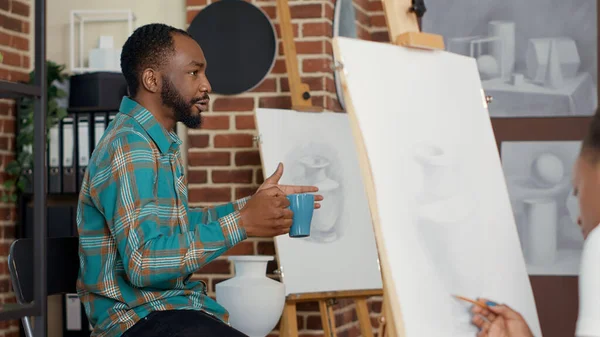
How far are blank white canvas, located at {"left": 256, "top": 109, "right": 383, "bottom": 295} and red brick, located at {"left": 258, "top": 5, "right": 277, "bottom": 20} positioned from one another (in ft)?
1.67

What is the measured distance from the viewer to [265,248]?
3.34m

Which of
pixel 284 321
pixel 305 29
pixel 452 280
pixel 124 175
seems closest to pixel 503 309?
pixel 452 280

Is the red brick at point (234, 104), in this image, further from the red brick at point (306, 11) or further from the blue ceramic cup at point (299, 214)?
the blue ceramic cup at point (299, 214)

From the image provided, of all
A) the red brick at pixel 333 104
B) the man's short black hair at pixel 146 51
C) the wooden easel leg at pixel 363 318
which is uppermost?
the red brick at pixel 333 104

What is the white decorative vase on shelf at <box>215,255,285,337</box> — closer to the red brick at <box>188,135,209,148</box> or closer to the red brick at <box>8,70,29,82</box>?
the red brick at <box>188,135,209,148</box>

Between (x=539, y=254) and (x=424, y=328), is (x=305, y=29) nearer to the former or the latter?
(x=539, y=254)

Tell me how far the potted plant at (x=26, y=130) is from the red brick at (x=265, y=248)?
93 cm

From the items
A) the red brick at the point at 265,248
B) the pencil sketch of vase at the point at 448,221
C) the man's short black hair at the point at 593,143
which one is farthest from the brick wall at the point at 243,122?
the man's short black hair at the point at 593,143

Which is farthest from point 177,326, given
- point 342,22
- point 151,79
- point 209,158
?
point 342,22

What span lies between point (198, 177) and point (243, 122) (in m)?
0.28

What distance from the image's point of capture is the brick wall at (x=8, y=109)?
11.1 ft

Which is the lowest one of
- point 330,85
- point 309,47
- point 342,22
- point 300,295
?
point 300,295

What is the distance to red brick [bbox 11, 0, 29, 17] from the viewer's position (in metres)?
3.46

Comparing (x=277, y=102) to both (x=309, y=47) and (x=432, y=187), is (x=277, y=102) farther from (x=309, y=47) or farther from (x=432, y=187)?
(x=432, y=187)
